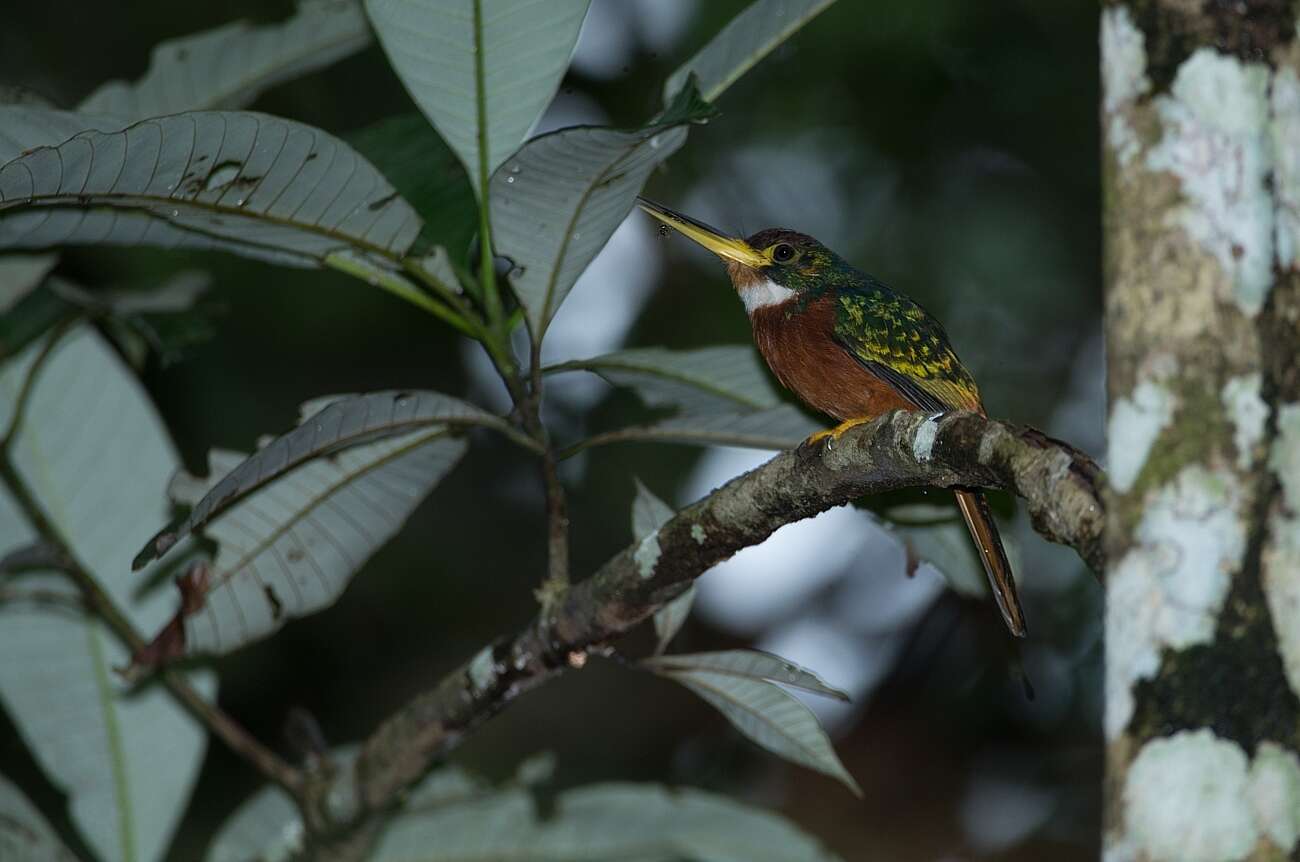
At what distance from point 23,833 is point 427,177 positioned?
1.44m

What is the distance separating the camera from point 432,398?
208 cm

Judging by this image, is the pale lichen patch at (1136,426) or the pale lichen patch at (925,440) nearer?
the pale lichen patch at (1136,426)

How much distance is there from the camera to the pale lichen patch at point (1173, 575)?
99 centimetres

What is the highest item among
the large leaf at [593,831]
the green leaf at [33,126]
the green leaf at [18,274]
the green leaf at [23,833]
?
the green leaf at [33,126]

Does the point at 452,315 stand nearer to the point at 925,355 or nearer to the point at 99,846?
the point at 925,355

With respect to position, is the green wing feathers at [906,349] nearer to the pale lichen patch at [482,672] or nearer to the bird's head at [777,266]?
the bird's head at [777,266]

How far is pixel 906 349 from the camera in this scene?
2807mm

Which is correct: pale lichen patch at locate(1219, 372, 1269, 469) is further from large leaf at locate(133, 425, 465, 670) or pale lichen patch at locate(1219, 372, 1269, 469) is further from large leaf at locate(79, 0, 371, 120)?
large leaf at locate(79, 0, 371, 120)

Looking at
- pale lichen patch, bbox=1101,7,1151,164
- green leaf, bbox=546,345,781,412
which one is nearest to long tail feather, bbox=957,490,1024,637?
green leaf, bbox=546,345,781,412

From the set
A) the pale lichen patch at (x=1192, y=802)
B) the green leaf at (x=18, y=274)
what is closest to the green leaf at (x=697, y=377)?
the green leaf at (x=18, y=274)

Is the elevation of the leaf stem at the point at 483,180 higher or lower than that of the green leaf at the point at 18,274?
higher

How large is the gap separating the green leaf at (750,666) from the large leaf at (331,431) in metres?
0.47

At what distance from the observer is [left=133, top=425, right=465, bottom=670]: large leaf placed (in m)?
2.36

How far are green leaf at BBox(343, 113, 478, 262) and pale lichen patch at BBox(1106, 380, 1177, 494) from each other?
130 cm
